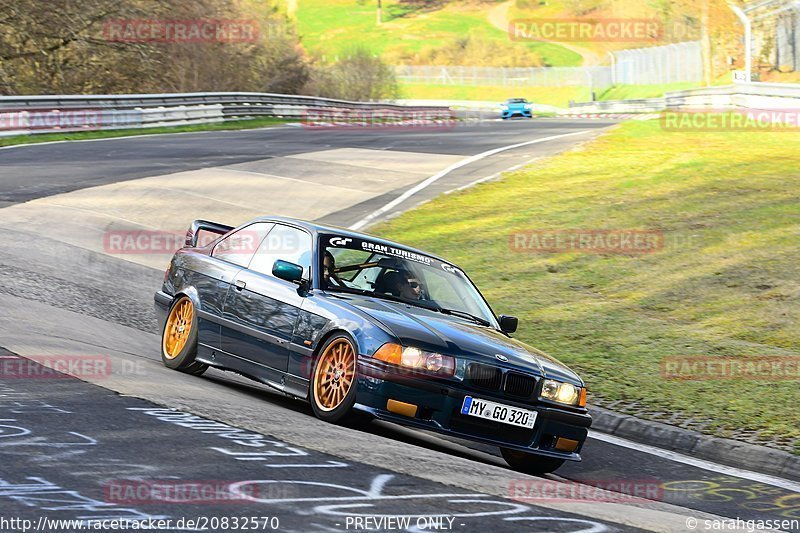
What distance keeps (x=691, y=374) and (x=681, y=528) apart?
5.16 meters

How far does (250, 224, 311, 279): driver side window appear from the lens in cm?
859

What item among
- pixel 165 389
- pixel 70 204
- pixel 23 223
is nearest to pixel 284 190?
pixel 70 204

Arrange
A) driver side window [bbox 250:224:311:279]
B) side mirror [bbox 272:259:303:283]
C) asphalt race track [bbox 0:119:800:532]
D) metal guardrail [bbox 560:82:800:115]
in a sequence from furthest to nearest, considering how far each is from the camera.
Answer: metal guardrail [bbox 560:82:800:115] < driver side window [bbox 250:224:311:279] < side mirror [bbox 272:259:303:283] < asphalt race track [bbox 0:119:800:532]

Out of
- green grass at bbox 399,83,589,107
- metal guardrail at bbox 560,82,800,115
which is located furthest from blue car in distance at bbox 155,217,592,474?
green grass at bbox 399,83,589,107

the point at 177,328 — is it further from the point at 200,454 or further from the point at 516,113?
the point at 516,113

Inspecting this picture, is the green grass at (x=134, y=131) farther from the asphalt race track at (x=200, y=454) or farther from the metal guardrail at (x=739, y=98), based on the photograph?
the metal guardrail at (x=739, y=98)

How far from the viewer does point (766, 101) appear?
3231 centimetres

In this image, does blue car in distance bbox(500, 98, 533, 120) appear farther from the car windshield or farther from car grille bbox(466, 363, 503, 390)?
car grille bbox(466, 363, 503, 390)

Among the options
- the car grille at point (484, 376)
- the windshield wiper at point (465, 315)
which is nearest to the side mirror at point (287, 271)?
the windshield wiper at point (465, 315)

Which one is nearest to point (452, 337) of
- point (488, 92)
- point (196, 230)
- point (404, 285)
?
point (404, 285)

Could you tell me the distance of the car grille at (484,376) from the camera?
724 cm

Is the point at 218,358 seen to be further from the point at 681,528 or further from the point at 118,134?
the point at 118,134

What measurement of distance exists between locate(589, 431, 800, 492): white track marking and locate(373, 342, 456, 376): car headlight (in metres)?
2.22

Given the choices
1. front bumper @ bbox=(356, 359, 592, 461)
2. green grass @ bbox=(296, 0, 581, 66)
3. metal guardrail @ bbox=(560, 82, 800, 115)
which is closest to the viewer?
front bumper @ bbox=(356, 359, 592, 461)
